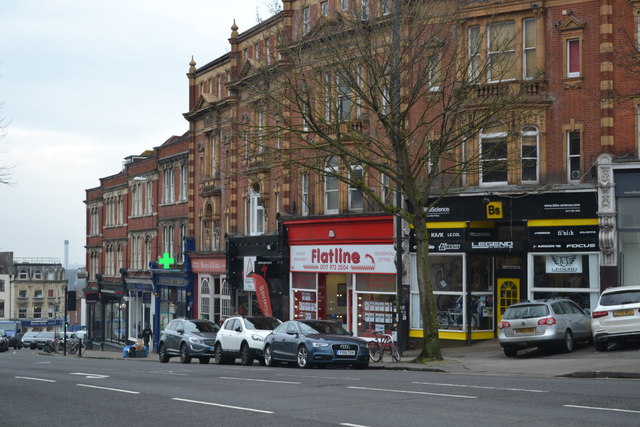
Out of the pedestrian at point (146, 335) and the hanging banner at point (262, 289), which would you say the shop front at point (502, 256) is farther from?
the pedestrian at point (146, 335)

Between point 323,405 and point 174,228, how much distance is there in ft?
137

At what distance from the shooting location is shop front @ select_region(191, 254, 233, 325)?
47.8 metres

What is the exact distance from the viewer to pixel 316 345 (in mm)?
25281

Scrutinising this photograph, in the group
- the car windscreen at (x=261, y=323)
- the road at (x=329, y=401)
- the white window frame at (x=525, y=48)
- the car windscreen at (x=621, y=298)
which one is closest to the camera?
the road at (x=329, y=401)

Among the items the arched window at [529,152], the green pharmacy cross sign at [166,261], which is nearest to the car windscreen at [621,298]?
the arched window at [529,152]

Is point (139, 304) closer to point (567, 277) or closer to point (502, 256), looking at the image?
point (502, 256)

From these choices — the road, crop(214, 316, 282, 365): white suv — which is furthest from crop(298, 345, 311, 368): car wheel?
the road

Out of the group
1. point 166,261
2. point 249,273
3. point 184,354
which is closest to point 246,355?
point 184,354

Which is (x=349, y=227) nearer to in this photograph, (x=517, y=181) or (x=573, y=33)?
(x=517, y=181)

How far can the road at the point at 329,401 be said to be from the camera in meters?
12.5

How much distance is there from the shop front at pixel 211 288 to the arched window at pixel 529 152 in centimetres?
1989

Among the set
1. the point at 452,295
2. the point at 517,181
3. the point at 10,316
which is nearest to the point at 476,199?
the point at 517,181

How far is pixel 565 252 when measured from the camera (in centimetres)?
2950

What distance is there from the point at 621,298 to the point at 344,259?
1418 centimetres
